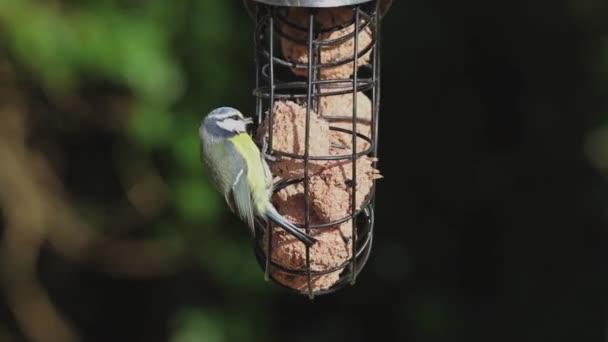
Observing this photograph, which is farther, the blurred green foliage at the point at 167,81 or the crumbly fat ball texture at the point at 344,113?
the blurred green foliage at the point at 167,81

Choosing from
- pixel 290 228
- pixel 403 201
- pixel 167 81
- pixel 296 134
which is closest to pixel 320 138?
pixel 296 134

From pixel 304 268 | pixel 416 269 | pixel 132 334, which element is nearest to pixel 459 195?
pixel 416 269

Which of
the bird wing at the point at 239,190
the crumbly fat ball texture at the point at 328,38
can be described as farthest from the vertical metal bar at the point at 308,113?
A: the bird wing at the point at 239,190

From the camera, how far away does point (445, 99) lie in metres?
5.05

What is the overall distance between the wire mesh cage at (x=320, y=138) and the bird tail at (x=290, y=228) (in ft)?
0.08

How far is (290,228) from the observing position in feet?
8.63

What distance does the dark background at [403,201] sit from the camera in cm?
457

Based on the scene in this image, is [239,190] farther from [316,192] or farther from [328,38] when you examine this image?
[328,38]

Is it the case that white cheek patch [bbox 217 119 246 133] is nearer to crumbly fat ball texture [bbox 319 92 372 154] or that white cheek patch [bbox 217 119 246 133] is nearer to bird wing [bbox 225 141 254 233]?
bird wing [bbox 225 141 254 233]

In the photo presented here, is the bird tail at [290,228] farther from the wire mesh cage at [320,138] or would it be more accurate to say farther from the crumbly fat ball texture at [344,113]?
the crumbly fat ball texture at [344,113]

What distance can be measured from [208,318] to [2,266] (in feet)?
3.50

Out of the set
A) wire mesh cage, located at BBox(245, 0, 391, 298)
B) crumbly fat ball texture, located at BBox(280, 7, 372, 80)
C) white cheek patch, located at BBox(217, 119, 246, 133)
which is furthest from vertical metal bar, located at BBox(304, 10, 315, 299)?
white cheek patch, located at BBox(217, 119, 246, 133)

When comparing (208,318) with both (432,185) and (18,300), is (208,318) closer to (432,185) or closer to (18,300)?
(18,300)

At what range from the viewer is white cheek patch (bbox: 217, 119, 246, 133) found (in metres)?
2.85
